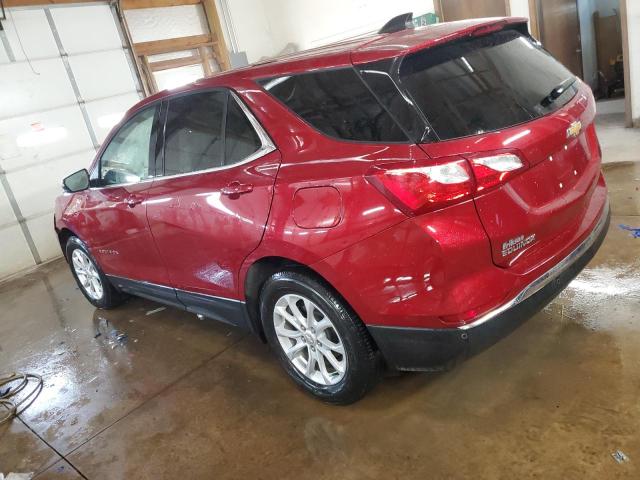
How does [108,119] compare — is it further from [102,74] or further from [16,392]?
[16,392]

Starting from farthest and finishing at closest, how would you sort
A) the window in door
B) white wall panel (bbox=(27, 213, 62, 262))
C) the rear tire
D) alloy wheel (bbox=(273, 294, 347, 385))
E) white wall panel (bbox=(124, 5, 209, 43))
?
white wall panel (bbox=(124, 5, 209, 43)) < white wall panel (bbox=(27, 213, 62, 262)) < the rear tire < the window in door < alloy wheel (bbox=(273, 294, 347, 385))

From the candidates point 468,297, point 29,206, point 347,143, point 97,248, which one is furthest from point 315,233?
point 29,206

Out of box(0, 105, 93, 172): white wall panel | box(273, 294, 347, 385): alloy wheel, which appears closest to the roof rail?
box(273, 294, 347, 385): alloy wheel

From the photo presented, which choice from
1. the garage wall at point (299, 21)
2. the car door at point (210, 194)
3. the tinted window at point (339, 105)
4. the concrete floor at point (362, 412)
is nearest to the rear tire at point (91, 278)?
the concrete floor at point (362, 412)

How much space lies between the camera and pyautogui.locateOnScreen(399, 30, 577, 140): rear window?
1.89 m

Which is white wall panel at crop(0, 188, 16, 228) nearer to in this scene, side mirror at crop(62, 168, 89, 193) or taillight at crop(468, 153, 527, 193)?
side mirror at crop(62, 168, 89, 193)

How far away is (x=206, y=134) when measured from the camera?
266 cm

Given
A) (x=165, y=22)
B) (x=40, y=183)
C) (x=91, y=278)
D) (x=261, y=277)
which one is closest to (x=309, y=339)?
(x=261, y=277)

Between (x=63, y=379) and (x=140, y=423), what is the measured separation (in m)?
0.98

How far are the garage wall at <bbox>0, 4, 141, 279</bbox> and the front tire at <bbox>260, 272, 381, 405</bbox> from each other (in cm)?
543

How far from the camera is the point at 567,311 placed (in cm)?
280

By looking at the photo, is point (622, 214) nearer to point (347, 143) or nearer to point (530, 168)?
point (530, 168)

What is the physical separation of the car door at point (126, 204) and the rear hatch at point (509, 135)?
71.1 inches

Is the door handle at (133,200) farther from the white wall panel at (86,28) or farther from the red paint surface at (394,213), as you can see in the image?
the white wall panel at (86,28)
